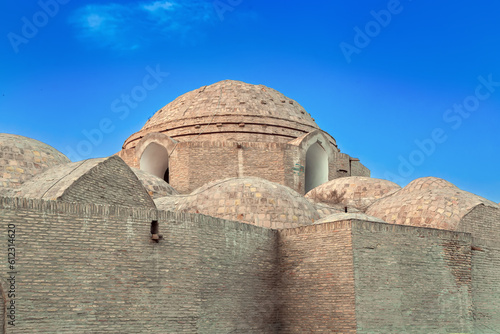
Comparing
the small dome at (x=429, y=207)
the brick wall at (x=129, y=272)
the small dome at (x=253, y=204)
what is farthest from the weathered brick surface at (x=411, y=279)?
the small dome at (x=253, y=204)

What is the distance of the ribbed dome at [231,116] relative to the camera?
20812 millimetres

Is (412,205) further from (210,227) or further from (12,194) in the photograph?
(12,194)

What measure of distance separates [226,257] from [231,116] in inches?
415

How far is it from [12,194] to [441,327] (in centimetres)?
780

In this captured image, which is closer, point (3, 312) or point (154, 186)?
point (3, 312)

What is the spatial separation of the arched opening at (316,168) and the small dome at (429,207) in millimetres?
5715

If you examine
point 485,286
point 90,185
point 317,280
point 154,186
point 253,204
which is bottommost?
point 485,286

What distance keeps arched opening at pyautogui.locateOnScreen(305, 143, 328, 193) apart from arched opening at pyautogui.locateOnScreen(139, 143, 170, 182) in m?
4.51

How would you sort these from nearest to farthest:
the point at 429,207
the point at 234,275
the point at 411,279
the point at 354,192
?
the point at 234,275
the point at 411,279
the point at 429,207
the point at 354,192

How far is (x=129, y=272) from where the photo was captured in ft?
30.7

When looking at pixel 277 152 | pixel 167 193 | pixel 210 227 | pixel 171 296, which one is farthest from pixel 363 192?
pixel 171 296

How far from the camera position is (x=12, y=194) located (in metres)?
11.2

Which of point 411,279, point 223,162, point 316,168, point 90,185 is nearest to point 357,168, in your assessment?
point 316,168

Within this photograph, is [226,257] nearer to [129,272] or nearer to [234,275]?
[234,275]
